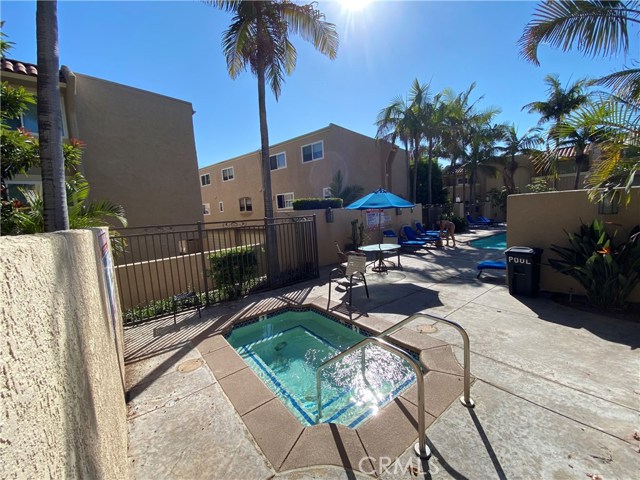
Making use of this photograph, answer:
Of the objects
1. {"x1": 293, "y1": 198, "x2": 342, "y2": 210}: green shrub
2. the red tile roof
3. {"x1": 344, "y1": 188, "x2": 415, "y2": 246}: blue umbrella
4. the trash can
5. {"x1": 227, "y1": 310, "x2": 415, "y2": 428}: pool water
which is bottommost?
{"x1": 227, "y1": 310, "x2": 415, "y2": 428}: pool water

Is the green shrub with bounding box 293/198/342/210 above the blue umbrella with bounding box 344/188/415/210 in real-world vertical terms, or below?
above

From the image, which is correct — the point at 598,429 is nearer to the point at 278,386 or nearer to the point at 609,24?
the point at 278,386

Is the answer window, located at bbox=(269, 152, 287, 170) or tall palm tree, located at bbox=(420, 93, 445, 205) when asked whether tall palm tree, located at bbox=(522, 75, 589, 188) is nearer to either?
tall palm tree, located at bbox=(420, 93, 445, 205)

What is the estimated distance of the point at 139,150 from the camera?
11.4 m

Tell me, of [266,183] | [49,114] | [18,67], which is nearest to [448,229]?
[266,183]

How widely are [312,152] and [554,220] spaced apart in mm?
14760

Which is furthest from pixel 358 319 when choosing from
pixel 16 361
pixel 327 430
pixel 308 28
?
pixel 308 28

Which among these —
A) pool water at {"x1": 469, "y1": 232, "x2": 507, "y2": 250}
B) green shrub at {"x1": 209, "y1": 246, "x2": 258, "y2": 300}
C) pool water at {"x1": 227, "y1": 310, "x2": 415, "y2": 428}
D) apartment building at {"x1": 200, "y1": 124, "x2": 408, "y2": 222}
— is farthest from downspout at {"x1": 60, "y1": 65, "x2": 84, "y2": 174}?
pool water at {"x1": 469, "y1": 232, "x2": 507, "y2": 250}

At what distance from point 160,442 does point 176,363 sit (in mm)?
1506

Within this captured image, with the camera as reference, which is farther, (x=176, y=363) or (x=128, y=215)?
(x=128, y=215)

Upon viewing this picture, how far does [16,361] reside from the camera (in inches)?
31.3

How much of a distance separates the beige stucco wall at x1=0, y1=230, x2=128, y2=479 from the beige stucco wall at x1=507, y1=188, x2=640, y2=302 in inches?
301

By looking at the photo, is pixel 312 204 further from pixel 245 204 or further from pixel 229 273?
pixel 245 204

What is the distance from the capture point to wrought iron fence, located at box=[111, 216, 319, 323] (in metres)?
6.15
